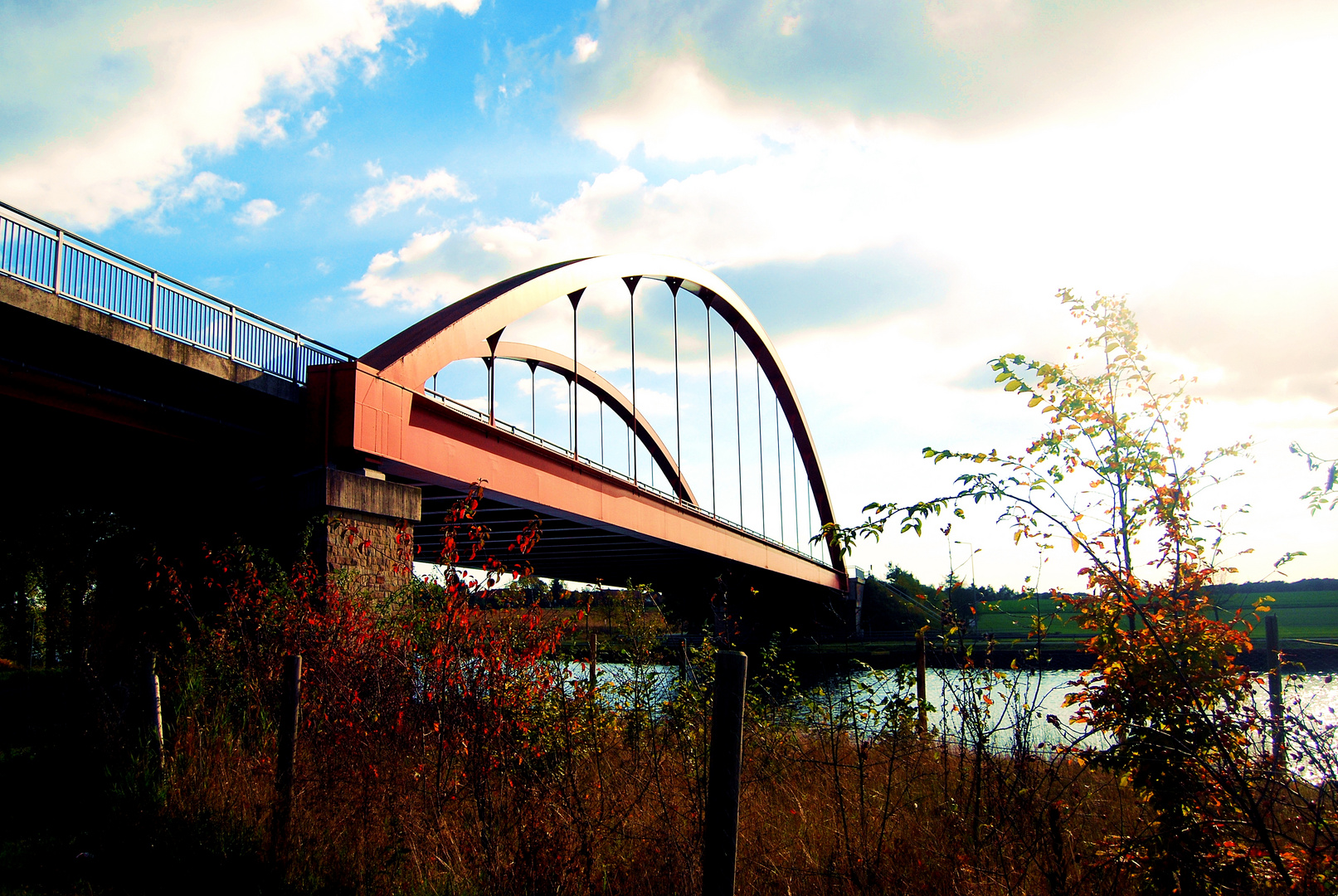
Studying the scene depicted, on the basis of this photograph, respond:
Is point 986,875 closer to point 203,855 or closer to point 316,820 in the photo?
point 316,820

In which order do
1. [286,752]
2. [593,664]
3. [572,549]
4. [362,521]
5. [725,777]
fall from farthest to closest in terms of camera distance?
[572,549] → [362,521] → [593,664] → [286,752] → [725,777]

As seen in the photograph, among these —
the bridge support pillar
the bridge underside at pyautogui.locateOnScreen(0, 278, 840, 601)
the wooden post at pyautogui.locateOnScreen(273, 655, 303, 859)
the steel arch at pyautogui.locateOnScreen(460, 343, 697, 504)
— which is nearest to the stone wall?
the bridge support pillar

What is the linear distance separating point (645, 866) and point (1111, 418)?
340 cm

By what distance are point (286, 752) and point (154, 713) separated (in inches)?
88.2

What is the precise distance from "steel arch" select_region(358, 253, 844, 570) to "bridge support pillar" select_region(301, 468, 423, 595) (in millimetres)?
2412

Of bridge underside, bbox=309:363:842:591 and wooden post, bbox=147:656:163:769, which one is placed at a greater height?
bridge underside, bbox=309:363:842:591

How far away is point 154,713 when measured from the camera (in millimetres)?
6809

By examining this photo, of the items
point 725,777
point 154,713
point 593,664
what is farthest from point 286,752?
point 725,777

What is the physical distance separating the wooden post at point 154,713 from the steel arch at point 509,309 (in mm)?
5804

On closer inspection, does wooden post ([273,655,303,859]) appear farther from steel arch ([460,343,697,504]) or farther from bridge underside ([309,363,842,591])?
steel arch ([460,343,697,504])

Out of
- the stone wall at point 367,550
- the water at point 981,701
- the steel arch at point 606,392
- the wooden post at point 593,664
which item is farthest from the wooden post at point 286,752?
the steel arch at point 606,392

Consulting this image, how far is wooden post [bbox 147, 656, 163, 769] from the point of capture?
6.65 meters

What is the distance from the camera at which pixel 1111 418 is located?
4113mm

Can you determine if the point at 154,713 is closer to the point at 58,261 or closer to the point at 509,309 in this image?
the point at 58,261
